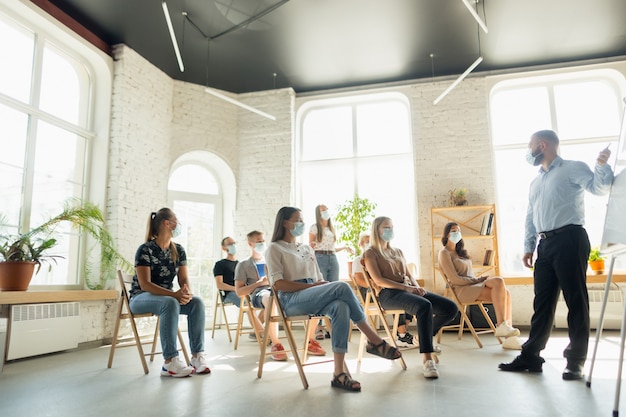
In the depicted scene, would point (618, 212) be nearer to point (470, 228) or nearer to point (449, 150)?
point (470, 228)

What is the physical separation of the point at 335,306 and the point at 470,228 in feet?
13.0

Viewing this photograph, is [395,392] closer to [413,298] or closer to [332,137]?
[413,298]

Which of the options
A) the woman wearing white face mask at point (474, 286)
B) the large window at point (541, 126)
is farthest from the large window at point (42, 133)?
the large window at point (541, 126)

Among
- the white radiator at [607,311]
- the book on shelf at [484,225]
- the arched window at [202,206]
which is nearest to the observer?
the white radiator at [607,311]

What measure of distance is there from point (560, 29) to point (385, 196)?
3.04 meters

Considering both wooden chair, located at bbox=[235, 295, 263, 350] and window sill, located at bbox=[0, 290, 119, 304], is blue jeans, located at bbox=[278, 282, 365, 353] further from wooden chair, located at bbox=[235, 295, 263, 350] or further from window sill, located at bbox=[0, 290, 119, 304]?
window sill, located at bbox=[0, 290, 119, 304]

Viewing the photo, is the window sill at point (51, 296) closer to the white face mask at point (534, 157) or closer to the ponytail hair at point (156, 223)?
the ponytail hair at point (156, 223)

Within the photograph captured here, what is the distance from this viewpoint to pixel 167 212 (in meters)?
3.35

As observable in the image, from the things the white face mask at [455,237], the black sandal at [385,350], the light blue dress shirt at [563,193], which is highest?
the light blue dress shirt at [563,193]

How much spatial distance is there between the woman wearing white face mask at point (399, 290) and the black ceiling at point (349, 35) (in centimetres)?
276

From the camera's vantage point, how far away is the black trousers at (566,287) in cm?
274

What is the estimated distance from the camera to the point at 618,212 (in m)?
2.30

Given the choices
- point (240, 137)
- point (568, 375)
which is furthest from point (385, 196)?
point (568, 375)

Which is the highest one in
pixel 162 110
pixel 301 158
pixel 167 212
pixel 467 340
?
pixel 162 110
